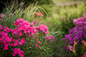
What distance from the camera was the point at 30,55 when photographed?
239cm

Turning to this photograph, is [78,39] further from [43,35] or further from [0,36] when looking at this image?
[0,36]

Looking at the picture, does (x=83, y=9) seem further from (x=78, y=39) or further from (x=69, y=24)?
(x=78, y=39)

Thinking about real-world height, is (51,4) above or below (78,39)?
above

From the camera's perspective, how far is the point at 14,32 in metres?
2.10

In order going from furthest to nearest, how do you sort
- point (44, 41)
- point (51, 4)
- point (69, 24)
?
point (51, 4) → point (69, 24) → point (44, 41)

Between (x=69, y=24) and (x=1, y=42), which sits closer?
(x=1, y=42)

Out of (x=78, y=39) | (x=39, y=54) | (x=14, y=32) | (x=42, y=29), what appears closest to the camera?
(x=14, y=32)

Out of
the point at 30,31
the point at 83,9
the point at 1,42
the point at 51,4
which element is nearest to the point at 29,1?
the point at 51,4

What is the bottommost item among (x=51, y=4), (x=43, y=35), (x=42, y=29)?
(x=43, y=35)

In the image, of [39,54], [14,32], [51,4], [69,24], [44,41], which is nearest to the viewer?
[14,32]

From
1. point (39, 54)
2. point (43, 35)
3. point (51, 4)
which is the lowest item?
point (39, 54)

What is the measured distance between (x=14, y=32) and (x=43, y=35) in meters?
1.11

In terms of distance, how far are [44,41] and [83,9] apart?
11.3 ft

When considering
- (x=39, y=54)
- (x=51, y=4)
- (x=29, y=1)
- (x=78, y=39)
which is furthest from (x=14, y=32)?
(x=51, y=4)
